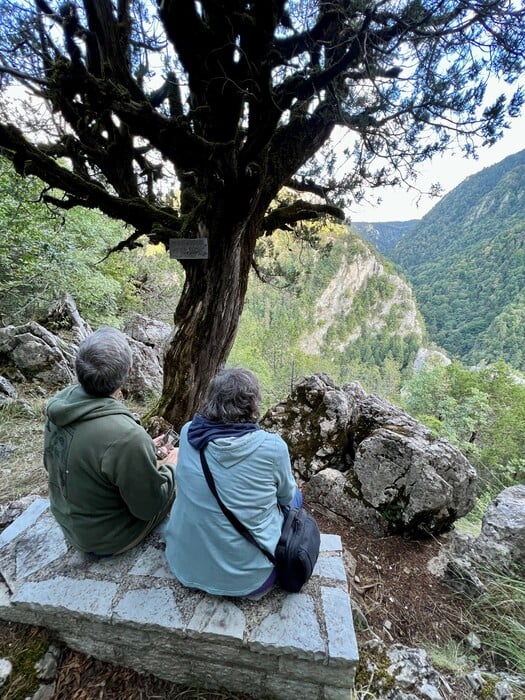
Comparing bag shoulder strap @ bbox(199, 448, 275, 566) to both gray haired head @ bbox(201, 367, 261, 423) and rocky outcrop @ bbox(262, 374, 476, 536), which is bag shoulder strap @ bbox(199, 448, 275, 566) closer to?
gray haired head @ bbox(201, 367, 261, 423)

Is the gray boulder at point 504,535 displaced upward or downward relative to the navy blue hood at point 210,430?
downward

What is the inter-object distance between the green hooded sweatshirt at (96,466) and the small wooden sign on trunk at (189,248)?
6.63 ft

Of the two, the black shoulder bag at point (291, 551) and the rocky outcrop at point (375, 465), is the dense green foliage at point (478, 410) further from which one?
the black shoulder bag at point (291, 551)

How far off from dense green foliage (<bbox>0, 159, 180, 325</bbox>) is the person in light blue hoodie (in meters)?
3.10

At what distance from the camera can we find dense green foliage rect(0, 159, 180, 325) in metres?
4.90

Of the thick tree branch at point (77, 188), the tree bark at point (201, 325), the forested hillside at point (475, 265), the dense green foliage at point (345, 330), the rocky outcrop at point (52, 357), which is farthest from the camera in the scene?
the forested hillside at point (475, 265)

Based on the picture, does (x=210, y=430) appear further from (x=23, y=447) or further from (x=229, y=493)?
(x=23, y=447)

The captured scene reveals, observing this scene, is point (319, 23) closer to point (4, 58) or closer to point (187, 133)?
point (187, 133)

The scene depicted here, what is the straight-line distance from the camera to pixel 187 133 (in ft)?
8.79

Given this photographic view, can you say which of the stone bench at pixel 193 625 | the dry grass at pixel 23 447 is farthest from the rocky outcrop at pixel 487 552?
the dry grass at pixel 23 447

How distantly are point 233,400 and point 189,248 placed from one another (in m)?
2.22

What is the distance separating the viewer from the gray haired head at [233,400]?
59.9 inches

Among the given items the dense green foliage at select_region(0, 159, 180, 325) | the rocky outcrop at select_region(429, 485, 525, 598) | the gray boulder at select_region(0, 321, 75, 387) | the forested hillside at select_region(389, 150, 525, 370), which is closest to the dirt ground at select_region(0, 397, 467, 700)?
the rocky outcrop at select_region(429, 485, 525, 598)

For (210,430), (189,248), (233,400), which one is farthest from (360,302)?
(210,430)
